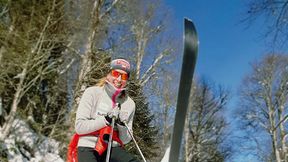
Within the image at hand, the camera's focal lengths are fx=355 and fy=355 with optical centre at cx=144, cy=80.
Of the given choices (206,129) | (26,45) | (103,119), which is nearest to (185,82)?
(103,119)

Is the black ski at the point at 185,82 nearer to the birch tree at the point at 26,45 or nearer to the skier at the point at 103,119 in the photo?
the skier at the point at 103,119

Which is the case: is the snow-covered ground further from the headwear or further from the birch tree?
the headwear

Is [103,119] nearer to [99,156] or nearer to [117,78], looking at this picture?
[99,156]

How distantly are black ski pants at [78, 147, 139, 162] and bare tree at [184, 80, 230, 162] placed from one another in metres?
20.5

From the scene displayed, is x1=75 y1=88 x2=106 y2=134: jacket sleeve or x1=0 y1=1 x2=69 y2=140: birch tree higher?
x1=0 y1=1 x2=69 y2=140: birch tree

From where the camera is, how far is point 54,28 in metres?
14.2

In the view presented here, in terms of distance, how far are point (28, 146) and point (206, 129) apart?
13314 millimetres

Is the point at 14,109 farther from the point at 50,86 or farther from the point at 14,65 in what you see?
the point at 50,86

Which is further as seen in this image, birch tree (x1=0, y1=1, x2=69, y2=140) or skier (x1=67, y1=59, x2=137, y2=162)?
birch tree (x1=0, y1=1, x2=69, y2=140)

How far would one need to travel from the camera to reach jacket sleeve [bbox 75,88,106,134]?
237 cm

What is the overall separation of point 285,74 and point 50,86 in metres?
14.0

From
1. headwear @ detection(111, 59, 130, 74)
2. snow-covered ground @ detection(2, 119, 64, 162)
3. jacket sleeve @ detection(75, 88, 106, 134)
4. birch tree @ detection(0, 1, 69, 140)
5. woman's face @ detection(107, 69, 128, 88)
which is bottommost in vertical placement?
snow-covered ground @ detection(2, 119, 64, 162)

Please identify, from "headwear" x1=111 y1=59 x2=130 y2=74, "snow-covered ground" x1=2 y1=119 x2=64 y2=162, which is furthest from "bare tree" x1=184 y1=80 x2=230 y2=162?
"headwear" x1=111 y1=59 x2=130 y2=74

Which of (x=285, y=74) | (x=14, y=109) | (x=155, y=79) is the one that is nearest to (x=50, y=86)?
(x=14, y=109)
